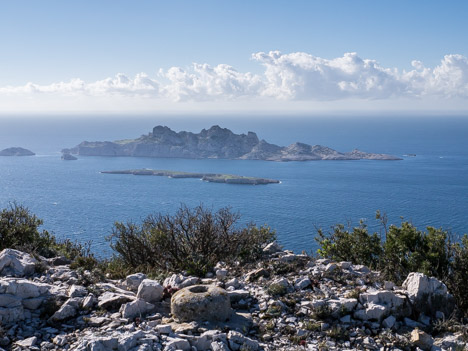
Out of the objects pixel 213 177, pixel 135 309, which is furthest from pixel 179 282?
pixel 213 177

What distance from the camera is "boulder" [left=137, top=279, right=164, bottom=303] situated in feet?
35.2

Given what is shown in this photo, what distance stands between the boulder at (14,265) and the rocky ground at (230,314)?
65 millimetres

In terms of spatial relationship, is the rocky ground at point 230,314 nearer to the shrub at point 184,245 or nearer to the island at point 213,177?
the shrub at point 184,245

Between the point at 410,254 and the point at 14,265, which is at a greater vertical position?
the point at 410,254

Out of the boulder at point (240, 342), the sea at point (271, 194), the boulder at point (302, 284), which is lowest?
the sea at point (271, 194)

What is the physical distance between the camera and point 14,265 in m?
12.3

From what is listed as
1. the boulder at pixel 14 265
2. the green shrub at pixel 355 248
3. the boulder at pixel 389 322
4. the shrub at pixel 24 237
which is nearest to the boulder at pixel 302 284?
the boulder at pixel 389 322

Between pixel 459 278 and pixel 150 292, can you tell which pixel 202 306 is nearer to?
pixel 150 292

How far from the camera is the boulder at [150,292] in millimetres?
10734

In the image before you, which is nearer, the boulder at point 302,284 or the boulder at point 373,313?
the boulder at point 373,313

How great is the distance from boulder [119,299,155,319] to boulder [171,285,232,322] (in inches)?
25.4

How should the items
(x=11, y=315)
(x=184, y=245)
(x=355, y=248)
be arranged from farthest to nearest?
(x=355, y=248), (x=184, y=245), (x=11, y=315)

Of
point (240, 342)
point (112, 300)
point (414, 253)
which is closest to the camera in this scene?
point (240, 342)

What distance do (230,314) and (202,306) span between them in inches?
31.0
